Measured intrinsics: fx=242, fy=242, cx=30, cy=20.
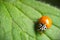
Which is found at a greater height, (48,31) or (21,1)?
(21,1)

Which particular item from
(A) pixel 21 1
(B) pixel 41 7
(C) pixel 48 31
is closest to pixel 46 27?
(C) pixel 48 31

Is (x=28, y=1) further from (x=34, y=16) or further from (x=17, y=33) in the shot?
(x=17, y=33)

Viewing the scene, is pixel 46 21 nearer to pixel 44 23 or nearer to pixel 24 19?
pixel 44 23

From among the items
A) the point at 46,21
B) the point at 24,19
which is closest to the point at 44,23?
the point at 46,21
